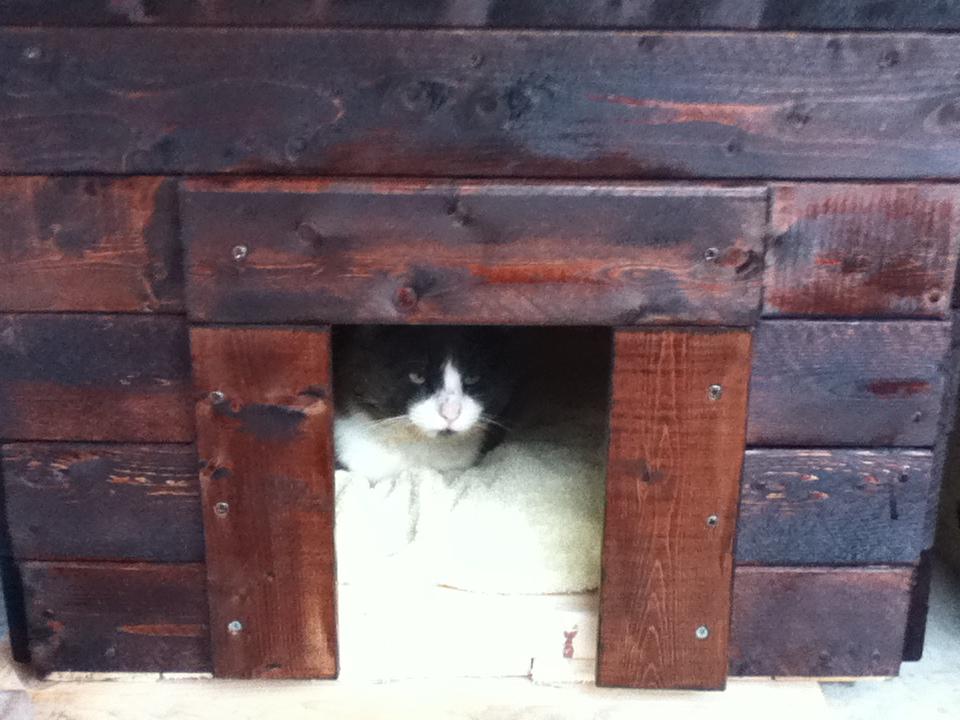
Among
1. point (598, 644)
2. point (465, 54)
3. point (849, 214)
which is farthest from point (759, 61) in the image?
point (598, 644)

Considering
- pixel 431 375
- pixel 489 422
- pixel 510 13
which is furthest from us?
A: pixel 489 422

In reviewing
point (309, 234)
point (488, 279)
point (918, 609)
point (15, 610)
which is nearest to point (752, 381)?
point (488, 279)

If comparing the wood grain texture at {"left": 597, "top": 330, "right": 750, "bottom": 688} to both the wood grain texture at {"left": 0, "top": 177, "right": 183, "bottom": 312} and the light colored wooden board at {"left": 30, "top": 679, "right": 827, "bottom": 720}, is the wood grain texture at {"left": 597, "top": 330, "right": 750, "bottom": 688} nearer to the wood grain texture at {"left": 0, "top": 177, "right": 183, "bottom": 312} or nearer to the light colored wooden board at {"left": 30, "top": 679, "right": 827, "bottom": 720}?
the light colored wooden board at {"left": 30, "top": 679, "right": 827, "bottom": 720}

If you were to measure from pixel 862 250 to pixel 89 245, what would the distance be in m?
0.95

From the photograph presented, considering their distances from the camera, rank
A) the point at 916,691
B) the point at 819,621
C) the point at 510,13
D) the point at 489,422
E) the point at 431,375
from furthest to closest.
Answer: the point at 489,422, the point at 431,375, the point at 916,691, the point at 819,621, the point at 510,13

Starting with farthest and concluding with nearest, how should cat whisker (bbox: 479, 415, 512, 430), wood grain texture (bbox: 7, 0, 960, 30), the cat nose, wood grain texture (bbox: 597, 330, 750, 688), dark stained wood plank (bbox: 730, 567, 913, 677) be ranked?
cat whisker (bbox: 479, 415, 512, 430), the cat nose, dark stained wood plank (bbox: 730, 567, 913, 677), wood grain texture (bbox: 597, 330, 750, 688), wood grain texture (bbox: 7, 0, 960, 30)

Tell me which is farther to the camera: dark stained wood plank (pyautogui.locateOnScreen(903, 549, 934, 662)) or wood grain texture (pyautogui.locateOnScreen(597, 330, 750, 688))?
dark stained wood plank (pyautogui.locateOnScreen(903, 549, 934, 662))

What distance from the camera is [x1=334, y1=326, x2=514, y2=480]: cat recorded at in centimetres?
146

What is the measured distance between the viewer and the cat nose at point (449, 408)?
1.44 m

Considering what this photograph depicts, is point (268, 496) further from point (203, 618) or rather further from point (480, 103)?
point (480, 103)

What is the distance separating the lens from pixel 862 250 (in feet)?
3.58

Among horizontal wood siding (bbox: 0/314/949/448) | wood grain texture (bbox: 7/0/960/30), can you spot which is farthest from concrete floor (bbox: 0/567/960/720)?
wood grain texture (bbox: 7/0/960/30)

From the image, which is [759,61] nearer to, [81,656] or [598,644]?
[598,644]

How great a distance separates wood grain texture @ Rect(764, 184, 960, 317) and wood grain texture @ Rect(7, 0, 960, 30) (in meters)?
0.19
